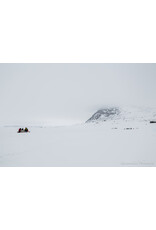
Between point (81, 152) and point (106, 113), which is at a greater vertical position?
point (106, 113)

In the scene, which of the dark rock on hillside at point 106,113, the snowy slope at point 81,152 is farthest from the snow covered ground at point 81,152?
the dark rock on hillside at point 106,113

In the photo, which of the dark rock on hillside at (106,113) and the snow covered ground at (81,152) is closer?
the snow covered ground at (81,152)

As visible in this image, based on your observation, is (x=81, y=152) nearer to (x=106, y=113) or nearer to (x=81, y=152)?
(x=81, y=152)

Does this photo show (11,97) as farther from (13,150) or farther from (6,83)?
(13,150)

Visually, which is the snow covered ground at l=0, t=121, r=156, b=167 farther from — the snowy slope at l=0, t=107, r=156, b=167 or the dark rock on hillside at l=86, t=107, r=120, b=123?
the dark rock on hillside at l=86, t=107, r=120, b=123

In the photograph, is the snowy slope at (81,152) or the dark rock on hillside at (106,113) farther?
the dark rock on hillside at (106,113)

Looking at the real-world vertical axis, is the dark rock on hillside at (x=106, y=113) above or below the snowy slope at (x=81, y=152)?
above

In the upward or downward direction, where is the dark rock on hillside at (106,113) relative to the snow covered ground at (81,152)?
upward

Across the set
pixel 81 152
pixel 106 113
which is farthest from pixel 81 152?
pixel 106 113

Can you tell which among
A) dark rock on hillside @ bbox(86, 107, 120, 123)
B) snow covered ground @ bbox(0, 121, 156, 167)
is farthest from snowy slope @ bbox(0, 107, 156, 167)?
dark rock on hillside @ bbox(86, 107, 120, 123)

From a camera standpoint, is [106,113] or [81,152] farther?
[106,113]

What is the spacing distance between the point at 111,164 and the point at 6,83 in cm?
554

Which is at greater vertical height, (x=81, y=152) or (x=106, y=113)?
(x=106, y=113)

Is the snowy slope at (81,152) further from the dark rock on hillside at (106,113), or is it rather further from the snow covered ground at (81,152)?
the dark rock on hillside at (106,113)
